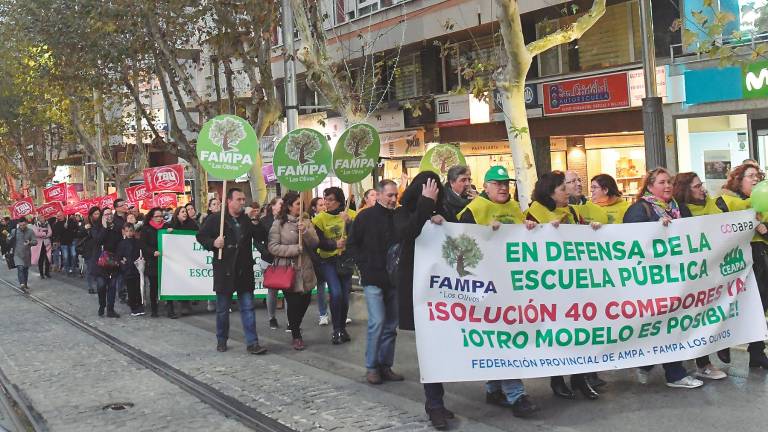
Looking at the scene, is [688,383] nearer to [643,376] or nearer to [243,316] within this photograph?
[643,376]

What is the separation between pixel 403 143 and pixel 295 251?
674 inches

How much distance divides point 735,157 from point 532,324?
12429mm

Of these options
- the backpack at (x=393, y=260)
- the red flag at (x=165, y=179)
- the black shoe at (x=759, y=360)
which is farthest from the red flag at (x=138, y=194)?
the black shoe at (x=759, y=360)

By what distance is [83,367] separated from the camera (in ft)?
30.9

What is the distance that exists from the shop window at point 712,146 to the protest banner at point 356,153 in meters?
8.97

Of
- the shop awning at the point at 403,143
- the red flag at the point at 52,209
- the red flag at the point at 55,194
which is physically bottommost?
the red flag at the point at 52,209

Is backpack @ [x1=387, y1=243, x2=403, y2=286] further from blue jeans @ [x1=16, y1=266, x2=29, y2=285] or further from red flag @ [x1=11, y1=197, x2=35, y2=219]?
red flag @ [x1=11, y1=197, x2=35, y2=219]

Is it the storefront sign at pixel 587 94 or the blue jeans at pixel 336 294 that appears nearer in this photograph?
the blue jeans at pixel 336 294

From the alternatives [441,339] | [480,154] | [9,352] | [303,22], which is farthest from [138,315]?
[480,154]

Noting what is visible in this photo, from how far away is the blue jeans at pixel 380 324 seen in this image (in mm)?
7750

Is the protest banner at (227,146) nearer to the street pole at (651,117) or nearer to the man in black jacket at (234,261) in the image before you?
the man in black jacket at (234,261)

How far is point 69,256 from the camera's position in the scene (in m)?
23.8

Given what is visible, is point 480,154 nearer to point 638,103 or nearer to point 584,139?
point 584,139

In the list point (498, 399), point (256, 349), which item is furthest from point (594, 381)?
point (256, 349)
